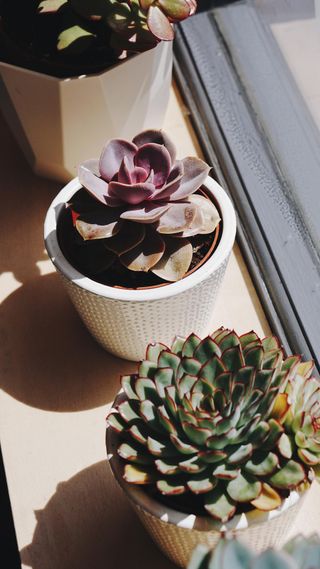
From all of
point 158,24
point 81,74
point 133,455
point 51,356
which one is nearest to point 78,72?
point 81,74

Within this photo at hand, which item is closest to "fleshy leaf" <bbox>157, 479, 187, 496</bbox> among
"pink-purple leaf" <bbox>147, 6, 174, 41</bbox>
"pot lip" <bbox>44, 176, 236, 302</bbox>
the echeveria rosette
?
the echeveria rosette

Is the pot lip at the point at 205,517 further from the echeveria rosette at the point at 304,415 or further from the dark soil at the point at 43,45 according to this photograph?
the dark soil at the point at 43,45

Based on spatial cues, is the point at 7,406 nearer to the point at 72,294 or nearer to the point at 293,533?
A: the point at 72,294

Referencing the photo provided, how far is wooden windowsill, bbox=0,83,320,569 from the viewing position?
2.66 feet

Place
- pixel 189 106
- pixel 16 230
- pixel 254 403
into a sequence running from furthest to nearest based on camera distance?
pixel 189 106 < pixel 16 230 < pixel 254 403

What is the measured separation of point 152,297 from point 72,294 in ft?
0.33

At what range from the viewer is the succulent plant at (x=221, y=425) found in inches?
25.1

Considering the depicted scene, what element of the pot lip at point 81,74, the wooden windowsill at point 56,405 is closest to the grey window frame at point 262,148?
the wooden windowsill at point 56,405

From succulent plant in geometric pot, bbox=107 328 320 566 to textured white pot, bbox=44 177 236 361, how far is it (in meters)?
0.11

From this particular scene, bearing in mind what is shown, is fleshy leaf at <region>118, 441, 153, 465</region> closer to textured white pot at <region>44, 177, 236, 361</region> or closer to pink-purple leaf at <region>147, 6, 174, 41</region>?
textured white pot at <region>44, 177, 236, 361</region>

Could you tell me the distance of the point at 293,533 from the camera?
80 centimetres

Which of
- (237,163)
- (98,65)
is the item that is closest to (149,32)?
(98,65)

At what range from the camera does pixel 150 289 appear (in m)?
0.80

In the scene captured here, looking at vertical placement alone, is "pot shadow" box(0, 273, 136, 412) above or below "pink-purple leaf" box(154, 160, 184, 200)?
below
